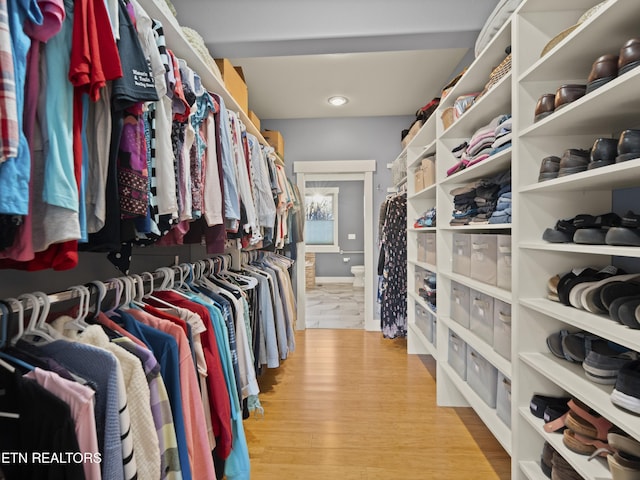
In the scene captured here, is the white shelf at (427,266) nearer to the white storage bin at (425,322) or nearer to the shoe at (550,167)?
the white storage bin at (425,322)

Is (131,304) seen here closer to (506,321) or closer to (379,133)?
(506,321)

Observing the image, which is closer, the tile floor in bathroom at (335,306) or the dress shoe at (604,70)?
the dress shoe at (604,70)

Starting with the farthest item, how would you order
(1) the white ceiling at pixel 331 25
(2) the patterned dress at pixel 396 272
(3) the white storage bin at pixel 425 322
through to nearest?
(2) the patterned dress at pixel 396 272, (3) the white storage bin at pixel 425 322, (1) the white ceiling at pixel 331 25

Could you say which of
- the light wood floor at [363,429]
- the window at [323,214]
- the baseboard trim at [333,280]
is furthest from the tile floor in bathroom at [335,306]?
the light wood floor at [363,429]

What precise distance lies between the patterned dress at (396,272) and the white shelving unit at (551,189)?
1.65m

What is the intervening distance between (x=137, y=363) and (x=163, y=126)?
646mm

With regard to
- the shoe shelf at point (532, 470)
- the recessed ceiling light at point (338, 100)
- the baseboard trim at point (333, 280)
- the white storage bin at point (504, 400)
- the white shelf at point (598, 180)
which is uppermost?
the recessed ceiling light at point (338, 100)

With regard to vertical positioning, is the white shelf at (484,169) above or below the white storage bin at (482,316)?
above

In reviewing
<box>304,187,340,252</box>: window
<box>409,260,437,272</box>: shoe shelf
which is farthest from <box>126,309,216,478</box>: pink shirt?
<box>304,187,340,252</box>: window

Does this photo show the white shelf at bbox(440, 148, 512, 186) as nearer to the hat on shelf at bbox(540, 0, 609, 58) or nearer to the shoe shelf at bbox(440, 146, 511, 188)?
the shoe shelf at bbox(440, 146, 511, 188)

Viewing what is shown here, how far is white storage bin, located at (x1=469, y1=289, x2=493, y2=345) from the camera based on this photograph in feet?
5.64

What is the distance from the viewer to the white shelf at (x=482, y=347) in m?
1.48

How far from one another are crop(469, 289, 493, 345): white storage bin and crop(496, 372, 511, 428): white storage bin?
7.2 inches

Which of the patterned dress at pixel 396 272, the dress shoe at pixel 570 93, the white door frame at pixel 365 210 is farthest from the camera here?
the white door frame at pixel 365 210
